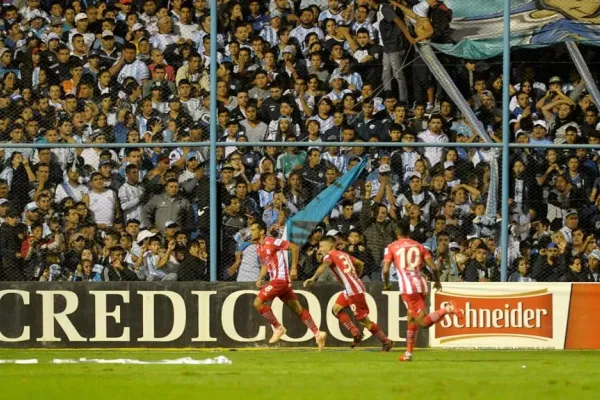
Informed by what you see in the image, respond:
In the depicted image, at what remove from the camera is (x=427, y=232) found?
1861 cm

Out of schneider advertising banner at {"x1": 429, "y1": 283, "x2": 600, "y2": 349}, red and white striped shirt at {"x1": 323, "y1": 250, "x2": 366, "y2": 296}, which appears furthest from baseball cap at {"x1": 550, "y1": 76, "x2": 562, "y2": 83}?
red and white striped shirt at {"x1": 323, "y1": 250, "x2": 366, "y2": 296}

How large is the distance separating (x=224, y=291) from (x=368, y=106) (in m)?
3.80

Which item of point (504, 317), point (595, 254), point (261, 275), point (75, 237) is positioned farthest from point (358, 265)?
point (75, 237)

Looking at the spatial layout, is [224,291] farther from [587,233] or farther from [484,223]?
[587,233]

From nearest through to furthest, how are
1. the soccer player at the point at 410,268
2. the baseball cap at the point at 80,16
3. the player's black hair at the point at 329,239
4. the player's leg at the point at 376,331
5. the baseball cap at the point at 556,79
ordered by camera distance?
1. the soccer player at the point at 410,268
2. the player's leg at the point at 376,331
3. the player's black hair at the point at 329,239
4. the baseball cap at the point at 556,79
5. the baseball cap at the point at 80,16

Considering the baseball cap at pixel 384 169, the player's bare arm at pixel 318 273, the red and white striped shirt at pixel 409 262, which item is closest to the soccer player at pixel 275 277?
the player's bare arm at pixel 318 273

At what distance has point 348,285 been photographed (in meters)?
17.1

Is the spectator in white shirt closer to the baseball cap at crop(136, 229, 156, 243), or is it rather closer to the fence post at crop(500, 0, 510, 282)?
the fence post at crop(500, 0, 510, 282)

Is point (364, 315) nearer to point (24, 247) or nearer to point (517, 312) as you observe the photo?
point (517, 312)

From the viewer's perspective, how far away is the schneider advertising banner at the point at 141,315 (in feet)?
60.8

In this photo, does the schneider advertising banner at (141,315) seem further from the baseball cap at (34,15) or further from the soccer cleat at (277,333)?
the baseball cap at (34,15)

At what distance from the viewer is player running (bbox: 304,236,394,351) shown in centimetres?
1708

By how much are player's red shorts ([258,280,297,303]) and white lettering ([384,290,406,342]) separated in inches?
65.9

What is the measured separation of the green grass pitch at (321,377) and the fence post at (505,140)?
1883 mm
